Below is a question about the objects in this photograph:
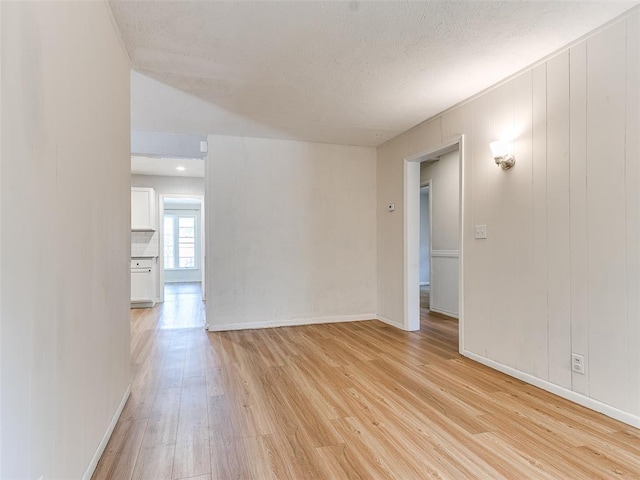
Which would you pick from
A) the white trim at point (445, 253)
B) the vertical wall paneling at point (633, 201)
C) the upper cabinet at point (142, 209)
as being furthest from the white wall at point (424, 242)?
the vertical wall paneling at point (633, 201)

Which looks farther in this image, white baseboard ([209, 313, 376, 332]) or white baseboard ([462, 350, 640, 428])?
white baseboard ([209, 313, 376, 332])

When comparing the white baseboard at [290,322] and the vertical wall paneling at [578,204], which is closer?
the vertical wall paneling at [578,204]

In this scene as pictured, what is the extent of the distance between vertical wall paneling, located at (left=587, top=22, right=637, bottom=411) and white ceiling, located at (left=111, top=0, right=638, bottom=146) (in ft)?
0.93

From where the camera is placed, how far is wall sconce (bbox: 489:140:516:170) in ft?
9.27

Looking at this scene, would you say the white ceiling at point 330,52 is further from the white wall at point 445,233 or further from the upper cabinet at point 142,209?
the upper cabinet at point 142,209

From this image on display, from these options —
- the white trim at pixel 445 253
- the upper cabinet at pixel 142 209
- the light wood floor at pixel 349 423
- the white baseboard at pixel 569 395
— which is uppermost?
the upper cabinet at pixel 142 209

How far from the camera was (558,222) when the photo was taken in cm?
246

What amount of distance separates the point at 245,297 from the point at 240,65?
282 centimetres

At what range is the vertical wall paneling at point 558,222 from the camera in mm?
2406

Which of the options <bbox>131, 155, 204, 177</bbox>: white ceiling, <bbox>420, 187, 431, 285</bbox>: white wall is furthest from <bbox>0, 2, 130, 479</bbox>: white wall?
<bbox>420, 187, 431, 285</bbox>: white wall

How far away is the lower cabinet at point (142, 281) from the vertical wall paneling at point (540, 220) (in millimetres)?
5733

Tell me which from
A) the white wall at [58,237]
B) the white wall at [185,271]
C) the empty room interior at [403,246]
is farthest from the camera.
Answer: the white wall at [185,271]

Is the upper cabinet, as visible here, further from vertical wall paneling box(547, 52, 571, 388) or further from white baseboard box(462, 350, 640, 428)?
vertical wall paneling box(547, 52, 571, 388)

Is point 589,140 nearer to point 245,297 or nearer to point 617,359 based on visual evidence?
point 617,359
